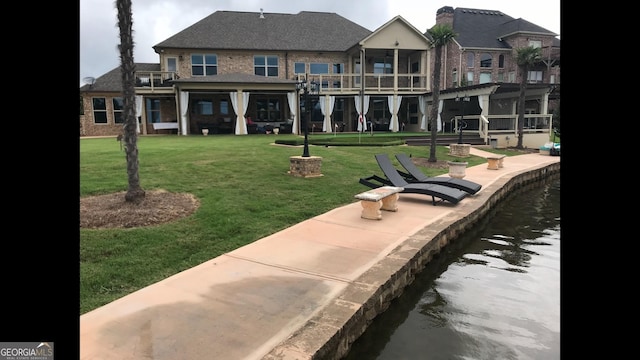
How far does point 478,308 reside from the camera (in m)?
4.54

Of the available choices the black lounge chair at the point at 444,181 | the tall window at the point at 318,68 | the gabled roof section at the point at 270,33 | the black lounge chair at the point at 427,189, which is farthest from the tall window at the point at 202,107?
the black lounge chair at the point at 427,189

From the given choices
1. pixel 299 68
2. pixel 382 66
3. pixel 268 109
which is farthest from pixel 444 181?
pixel 382 66

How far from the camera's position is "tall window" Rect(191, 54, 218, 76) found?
2908cm

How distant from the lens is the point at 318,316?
11.4ft

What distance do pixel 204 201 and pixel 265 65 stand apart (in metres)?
24.0

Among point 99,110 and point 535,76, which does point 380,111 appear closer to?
point 535,76

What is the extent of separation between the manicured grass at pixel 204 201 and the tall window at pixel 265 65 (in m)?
15.7

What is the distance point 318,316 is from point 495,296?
2494mm

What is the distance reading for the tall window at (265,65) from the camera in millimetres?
30000

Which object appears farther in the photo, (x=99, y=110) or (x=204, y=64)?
(x=204, y=64)
